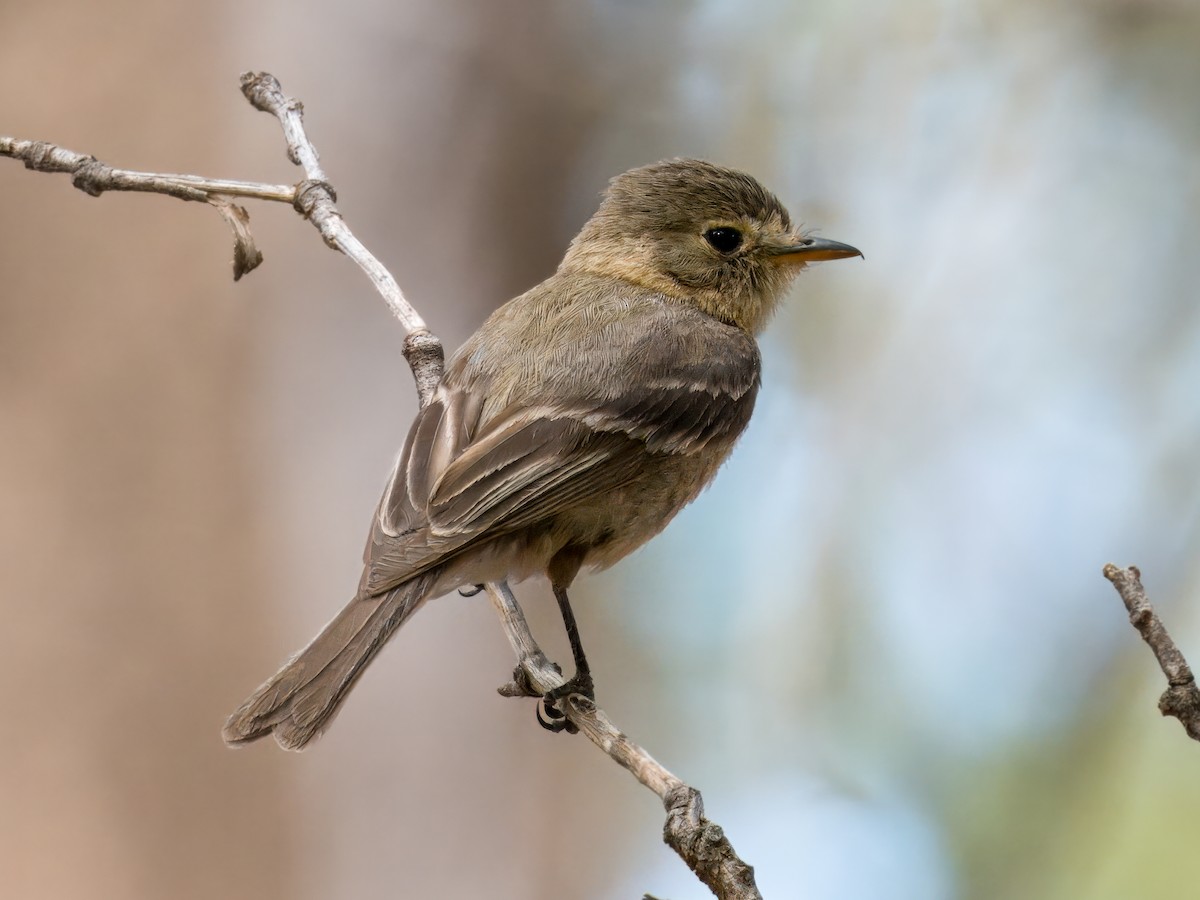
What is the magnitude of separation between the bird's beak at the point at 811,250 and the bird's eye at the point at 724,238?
0.41 feet

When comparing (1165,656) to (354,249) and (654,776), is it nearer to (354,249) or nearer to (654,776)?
(654,776)

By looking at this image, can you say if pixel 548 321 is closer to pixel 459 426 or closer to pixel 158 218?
pixel 459 426

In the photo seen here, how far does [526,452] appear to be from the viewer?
3.76m

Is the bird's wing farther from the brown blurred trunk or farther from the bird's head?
the brown blurred trunk

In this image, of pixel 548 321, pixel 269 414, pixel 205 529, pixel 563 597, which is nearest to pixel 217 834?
pixel 205 529

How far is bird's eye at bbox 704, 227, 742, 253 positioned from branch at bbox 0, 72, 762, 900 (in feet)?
3.47

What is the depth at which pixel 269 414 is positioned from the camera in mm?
5781

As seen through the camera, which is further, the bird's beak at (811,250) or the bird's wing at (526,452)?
the bird's beak at (811,250)

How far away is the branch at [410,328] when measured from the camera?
111 inches

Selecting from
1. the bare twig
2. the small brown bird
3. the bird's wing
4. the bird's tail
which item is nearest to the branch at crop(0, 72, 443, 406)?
the bare twig

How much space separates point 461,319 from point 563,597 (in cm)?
209

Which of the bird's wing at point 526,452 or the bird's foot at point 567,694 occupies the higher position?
the bird's wing at point 526,452

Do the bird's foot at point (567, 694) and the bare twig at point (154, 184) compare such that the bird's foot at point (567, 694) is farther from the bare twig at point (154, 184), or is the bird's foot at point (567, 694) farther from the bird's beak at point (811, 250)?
the bird's beak at point (811, 250)

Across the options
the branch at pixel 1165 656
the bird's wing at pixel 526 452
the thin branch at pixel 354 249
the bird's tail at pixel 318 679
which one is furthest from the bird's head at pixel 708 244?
the branch at pixel 1165 656
